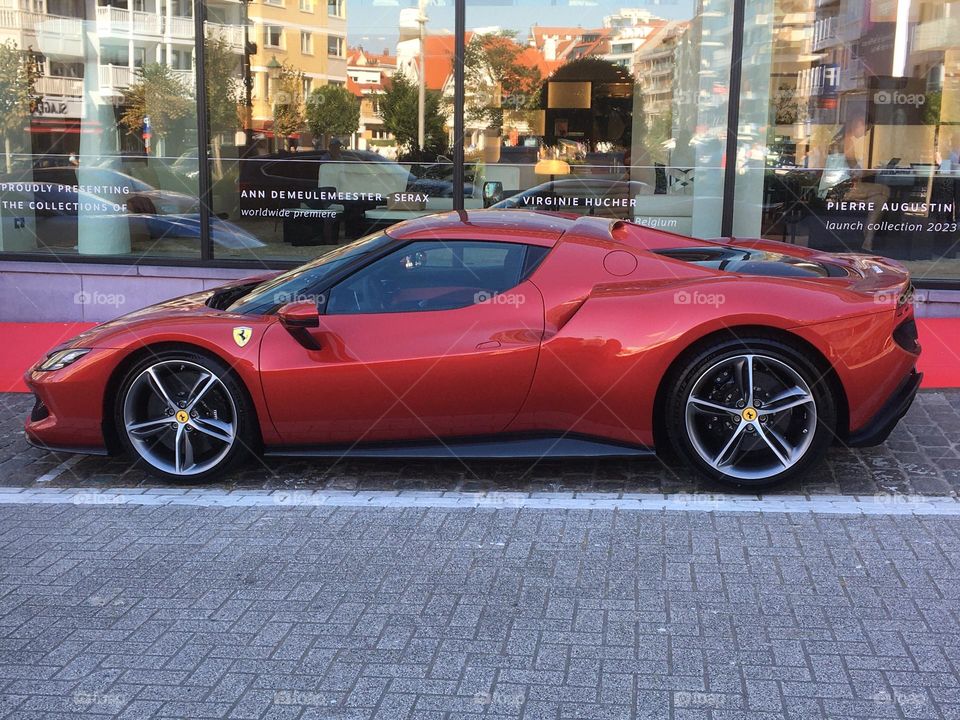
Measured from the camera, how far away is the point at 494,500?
4.96m

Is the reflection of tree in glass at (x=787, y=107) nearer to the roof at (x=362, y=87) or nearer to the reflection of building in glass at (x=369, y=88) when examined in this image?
the reflection of building in glass at (x=369, y=88)

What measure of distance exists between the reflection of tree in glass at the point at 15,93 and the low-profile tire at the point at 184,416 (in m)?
6.43

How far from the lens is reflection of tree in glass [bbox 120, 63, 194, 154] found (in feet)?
32.8

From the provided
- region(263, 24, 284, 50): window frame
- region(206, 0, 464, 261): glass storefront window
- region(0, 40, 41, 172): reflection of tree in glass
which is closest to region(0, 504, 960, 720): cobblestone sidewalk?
region(206, 0, 464, 261): glass storefront window

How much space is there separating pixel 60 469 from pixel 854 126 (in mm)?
7804

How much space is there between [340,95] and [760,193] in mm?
4252

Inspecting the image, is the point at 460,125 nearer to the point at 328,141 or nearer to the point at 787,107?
the point at 328,141

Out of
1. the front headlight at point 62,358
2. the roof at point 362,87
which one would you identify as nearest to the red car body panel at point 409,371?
the front headlight at point 62,358

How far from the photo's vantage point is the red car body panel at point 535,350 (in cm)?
481

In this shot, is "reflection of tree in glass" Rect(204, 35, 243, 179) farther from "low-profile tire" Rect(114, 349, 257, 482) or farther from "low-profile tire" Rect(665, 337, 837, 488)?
"low-profile tire" Rect(665, 337, 837, 488)

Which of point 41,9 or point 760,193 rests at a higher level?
point 41,9

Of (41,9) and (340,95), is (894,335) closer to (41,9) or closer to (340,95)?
(340,95)

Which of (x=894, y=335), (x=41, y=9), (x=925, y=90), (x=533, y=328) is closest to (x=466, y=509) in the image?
(x=533, y=328)

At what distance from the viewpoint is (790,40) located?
381 inches
